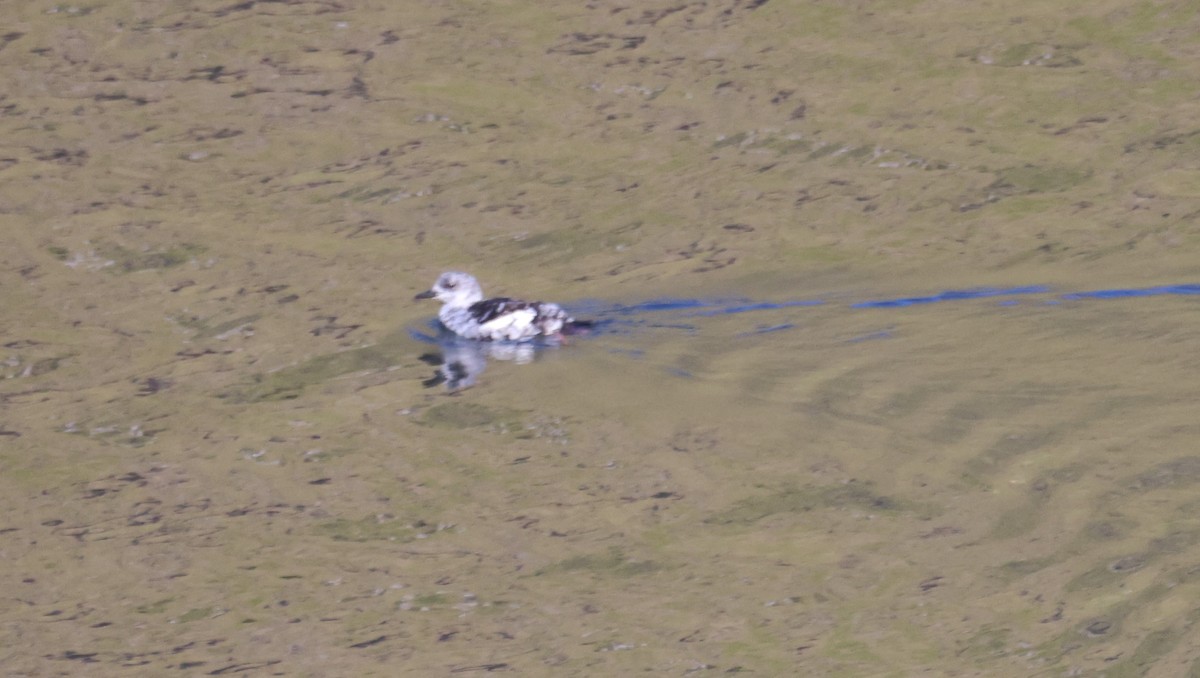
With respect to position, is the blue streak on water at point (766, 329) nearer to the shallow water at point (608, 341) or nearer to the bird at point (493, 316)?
the shallow water at point (608, 341)

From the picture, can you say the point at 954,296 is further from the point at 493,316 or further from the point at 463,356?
the point at 463,356

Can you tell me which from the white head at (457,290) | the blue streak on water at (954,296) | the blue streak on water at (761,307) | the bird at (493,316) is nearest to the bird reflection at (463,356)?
the bird at (493,316)

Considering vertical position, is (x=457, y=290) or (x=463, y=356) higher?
(x=457, y=290)

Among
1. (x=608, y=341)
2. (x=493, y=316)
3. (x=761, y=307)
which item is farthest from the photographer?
(x=761, y=307)

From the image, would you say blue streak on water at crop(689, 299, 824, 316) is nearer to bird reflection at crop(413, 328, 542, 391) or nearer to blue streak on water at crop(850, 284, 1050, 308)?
blue streak on water at crop(850, 284, 1050, 308)

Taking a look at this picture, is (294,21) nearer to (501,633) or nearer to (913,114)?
(913,114)

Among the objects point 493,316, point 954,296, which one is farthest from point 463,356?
point 954,296
